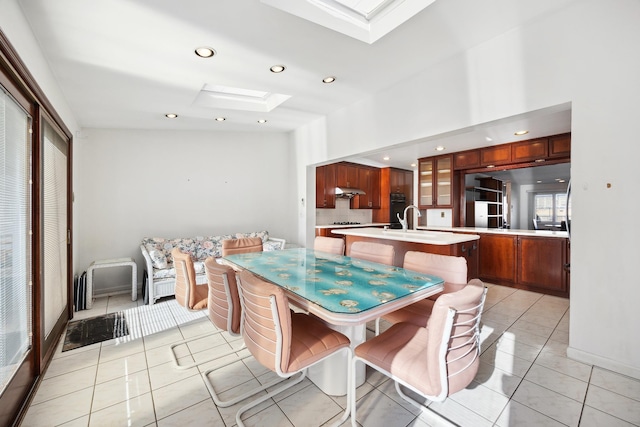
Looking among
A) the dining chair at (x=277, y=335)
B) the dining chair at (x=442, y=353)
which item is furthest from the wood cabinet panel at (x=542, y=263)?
the dining chair at (x=277, y=335)

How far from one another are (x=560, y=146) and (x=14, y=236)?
5.70m

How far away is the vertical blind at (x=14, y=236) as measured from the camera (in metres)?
1.46

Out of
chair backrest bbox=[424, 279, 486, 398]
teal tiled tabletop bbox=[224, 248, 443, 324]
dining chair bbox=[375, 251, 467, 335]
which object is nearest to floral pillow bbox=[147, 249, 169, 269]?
teal tiled tabletop bbox=[224, 248, 443, 324]

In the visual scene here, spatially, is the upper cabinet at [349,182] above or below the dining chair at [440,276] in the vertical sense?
above

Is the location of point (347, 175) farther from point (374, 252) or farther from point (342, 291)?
point (342, 291)

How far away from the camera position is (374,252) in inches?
102

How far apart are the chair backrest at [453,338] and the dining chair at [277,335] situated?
534mm

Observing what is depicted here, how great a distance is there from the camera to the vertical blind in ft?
4.80

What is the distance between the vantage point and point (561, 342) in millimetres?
2381

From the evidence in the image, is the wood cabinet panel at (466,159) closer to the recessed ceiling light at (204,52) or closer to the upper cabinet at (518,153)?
the upper cabinet at (518,153)

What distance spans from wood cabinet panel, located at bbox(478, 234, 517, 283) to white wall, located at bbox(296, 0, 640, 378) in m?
2.18

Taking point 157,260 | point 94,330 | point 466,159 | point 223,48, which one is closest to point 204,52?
point 223,48

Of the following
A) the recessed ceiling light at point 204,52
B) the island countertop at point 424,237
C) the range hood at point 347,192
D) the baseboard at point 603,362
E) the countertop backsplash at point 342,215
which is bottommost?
the baseboard at point 603,362

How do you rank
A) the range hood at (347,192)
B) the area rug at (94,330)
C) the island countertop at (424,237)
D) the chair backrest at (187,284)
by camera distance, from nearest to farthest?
the chair backrest at (187,284), the area rug at (94,330), the island countertop at (424,237), the range hood at (347,192)
